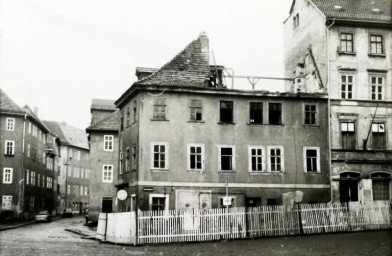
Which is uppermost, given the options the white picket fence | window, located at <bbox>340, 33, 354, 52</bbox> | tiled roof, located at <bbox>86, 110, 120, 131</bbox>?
window, located at <bbox>340, 33, 354, 52</bbox>

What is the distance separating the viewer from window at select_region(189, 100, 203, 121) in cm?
3494

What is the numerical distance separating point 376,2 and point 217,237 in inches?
929

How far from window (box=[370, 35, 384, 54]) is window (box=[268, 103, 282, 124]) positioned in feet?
26.8

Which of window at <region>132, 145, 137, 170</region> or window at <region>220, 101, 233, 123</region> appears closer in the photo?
window at <region>132, 145, 137, 170</region>

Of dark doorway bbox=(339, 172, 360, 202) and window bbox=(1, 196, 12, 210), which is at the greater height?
dark doorway bbox=(339, 172, 360, 202)

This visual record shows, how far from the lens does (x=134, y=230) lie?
25422 mm

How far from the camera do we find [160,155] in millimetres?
34125

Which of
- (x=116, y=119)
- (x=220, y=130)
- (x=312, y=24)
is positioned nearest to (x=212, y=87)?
(x=220, y=130)

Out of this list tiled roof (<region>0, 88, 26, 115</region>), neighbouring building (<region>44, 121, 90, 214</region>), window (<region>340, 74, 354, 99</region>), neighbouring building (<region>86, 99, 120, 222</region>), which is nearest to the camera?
window (<region>340, 74, 354, 99</region>)

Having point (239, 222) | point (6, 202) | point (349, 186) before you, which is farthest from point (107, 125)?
point (239, 222)

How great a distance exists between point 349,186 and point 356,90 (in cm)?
678

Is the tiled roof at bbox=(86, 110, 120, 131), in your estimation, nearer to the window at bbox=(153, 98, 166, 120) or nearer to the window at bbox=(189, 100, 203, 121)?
the window at bbox=(153, 98, 166, 120)

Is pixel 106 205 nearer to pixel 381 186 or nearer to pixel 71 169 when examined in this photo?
pixel 381 186

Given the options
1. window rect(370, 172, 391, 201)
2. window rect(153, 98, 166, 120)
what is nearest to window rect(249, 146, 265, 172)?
window rect(153, 98, 166, 120)
